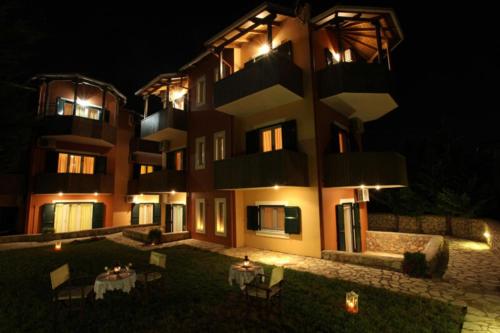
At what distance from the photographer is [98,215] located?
20.9 metres

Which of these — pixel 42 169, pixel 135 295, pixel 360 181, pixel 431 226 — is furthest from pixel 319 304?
pixel 42 169

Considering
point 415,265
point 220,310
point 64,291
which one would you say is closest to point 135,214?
point 64,291

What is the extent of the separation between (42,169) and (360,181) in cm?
2146

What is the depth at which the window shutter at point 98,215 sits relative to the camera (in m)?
20.6

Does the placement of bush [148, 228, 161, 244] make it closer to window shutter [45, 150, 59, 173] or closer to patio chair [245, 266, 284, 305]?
patio chair [245, 266, 284, 305]

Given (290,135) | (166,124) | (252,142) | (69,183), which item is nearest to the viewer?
(290,135)

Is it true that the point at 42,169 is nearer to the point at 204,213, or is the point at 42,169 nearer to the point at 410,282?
the point at 204,213

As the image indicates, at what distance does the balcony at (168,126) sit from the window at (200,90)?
4.36ft

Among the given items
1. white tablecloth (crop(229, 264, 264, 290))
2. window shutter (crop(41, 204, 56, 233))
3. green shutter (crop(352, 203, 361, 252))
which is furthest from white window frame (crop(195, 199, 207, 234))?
window shutter (crop(41, 204, 56, 233))

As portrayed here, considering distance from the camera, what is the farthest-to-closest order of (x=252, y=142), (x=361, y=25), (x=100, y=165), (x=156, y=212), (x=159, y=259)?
→ 1. (x=156, y=212)
2. (x=100, y=165)
3. (x=252, y=142)
4. (x=361, y=25)
5. (x=159, y=259)

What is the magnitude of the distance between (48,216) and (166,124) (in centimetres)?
1134

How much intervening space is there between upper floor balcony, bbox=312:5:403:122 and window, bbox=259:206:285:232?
5.70 meters

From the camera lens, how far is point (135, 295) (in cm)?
706

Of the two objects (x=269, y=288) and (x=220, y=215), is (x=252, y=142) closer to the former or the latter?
(x=220, y=215)
